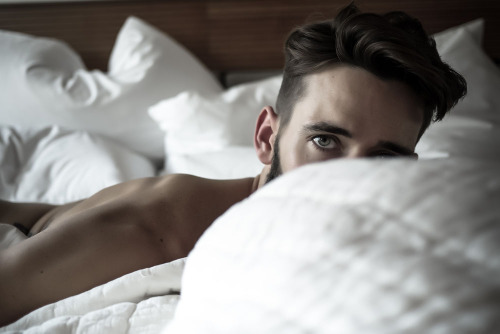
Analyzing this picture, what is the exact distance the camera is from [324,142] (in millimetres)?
792

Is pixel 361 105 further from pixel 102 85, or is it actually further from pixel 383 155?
pixel 102 85

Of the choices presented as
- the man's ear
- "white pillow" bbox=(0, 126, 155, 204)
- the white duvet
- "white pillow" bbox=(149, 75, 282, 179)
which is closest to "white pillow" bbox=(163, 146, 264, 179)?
"white pillow" bbox=(149, 75, 282, 179)

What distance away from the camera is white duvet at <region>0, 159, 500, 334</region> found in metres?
0.30

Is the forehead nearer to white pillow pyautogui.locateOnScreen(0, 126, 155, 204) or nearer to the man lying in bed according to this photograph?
the man lying in bed

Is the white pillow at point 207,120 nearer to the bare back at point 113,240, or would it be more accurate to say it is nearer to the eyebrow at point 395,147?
the bare back at point 113,240

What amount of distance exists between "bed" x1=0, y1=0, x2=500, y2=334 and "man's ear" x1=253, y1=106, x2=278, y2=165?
11.1 inches

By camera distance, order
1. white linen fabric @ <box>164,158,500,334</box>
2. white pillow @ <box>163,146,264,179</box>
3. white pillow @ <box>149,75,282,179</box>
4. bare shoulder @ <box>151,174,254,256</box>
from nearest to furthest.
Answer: white linen fabric @ <box>164,158,500,334</box>, bare shoulder @ <box>151,174,254,256</box>, white pillow @ <box>163,146,264,179</box>, white pillow @ <box>149,75,282,179</box>

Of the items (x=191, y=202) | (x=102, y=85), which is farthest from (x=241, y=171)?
(x=102, y=85)

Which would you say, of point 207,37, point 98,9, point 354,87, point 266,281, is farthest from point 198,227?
point 98,9

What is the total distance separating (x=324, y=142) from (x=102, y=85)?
1.08 m

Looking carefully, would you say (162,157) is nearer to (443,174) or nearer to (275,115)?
(275,115)

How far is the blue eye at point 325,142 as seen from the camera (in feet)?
2.56

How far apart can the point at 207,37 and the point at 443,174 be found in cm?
168

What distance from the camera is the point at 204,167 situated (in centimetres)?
136
